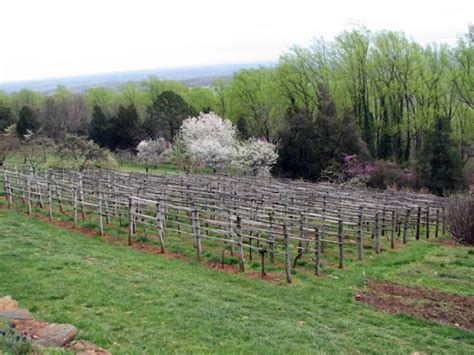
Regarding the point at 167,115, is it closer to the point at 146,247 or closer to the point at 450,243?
→ the point at 146,247

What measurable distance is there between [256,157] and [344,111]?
8742 mm

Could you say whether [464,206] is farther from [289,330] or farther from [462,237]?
[289,330]

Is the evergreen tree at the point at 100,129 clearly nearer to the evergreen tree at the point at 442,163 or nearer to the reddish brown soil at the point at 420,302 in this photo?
the evergreen tree at the point at 442,163

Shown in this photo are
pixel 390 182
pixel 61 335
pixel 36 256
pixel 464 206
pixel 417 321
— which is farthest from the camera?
Result: pixel 390 182

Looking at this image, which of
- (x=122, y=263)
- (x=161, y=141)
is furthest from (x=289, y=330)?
(x=161, y=141)

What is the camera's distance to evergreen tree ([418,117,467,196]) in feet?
97.5

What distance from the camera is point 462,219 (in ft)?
51.9

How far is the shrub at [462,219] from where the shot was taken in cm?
1551

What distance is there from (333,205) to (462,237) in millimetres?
4815

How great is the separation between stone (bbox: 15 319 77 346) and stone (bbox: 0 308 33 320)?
0.17m

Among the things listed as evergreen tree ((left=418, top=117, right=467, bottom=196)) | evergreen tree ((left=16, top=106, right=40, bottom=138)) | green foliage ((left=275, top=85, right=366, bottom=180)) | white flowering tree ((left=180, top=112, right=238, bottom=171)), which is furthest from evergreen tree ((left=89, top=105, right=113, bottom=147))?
evergreen tree ((left=418, top=117, right=467, bottom=196))

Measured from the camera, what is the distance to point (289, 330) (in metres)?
7.43

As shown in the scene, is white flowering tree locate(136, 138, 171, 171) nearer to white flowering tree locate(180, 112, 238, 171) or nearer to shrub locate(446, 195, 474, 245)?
white flowering tree locate(180, 112, 238, 171)

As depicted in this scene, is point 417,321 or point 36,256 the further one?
point 36,256
